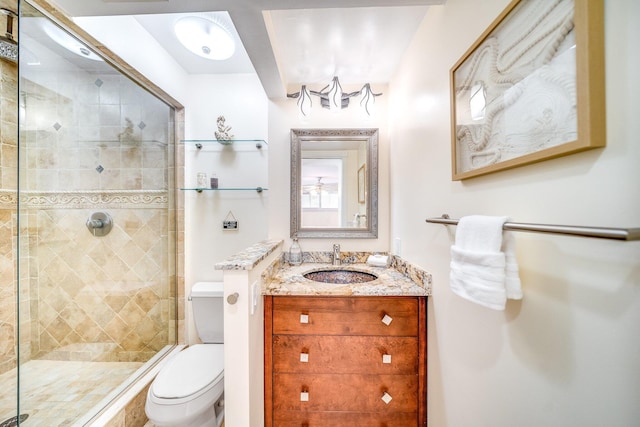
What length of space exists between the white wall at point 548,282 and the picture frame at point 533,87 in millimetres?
27

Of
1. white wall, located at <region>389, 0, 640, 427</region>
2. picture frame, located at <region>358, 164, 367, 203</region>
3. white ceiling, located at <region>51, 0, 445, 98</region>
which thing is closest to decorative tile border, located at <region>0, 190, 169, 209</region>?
white ceiling, located at <region>51, 0, 445, 98</region>

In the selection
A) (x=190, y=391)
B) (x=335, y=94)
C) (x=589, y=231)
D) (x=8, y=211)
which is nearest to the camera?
(x=589, y=231)

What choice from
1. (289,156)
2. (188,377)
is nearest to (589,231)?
(289,156)

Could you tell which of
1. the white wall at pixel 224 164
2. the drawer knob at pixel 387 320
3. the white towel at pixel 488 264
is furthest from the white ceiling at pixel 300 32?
the drawer knob at pixel 387 320

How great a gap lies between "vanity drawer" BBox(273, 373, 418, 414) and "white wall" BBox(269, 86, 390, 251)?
32.6 inches

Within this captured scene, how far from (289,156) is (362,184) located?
60cm

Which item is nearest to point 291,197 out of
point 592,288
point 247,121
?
point 247,121

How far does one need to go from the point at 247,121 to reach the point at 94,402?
6.79ft

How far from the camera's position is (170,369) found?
1.36 metres

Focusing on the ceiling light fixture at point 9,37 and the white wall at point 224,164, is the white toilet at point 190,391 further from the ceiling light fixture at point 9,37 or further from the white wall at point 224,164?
the ceiling light fixture at point 9,37

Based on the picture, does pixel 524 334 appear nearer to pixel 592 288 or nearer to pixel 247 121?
pixel 592 288

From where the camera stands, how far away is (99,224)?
1.68m

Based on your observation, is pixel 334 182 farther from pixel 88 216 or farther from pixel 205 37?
pixel 88 216

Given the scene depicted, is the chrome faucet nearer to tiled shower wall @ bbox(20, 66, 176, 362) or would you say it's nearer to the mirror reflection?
the mirror reflection
